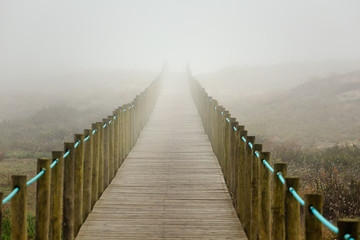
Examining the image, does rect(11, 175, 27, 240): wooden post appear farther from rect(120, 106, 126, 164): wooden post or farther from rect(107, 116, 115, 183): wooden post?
rect(120, 106, 126, 164): wooden post

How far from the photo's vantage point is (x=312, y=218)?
12.9ft

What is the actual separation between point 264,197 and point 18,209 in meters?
2.81

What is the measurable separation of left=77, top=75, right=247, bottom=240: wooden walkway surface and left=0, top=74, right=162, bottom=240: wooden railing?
0.24 meters

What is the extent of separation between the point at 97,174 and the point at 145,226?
1.73m

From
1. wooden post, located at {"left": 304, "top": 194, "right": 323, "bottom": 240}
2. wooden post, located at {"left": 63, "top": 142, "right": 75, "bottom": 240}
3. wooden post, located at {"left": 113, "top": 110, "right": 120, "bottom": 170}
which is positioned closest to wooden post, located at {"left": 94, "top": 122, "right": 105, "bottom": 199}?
wooden post, located at {"left": 113, "top": 110, "right": 120, "bottom": 170}

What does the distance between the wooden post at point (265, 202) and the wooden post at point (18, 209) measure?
8.87 ft

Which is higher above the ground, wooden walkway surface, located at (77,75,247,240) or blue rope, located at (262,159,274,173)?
blue rope, located at (262,159,274,173)

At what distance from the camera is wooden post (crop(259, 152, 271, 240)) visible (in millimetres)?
5758

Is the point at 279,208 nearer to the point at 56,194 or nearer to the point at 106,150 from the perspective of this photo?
the point at 56,194

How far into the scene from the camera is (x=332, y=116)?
25359mm

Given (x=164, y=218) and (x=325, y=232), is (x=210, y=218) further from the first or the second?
(x=325, y=232)

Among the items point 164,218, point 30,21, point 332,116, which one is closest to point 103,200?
point 164,218

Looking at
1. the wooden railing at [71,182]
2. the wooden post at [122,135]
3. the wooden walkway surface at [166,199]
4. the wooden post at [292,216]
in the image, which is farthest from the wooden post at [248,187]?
the wooden post at [122,135]

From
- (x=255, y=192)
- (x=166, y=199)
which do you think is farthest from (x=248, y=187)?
(x=166, y=199)
